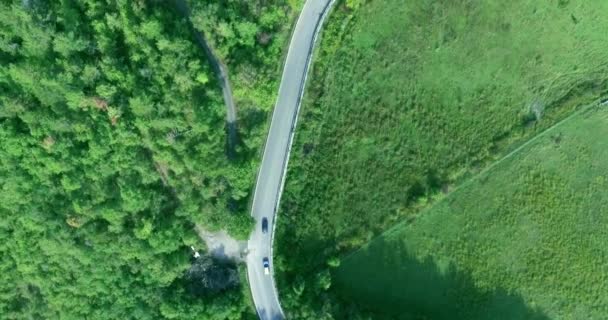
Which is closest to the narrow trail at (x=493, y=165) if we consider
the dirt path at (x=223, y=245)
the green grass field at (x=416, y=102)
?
the green grass field at (x=416, y=102)

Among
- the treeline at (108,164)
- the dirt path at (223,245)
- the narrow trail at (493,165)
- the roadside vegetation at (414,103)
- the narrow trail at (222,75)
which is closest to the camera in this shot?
the treeline at (108,164)

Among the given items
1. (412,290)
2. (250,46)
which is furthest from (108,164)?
(412,290)

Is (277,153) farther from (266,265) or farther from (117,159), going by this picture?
(117,159)

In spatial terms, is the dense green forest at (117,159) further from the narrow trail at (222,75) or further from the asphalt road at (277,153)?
the asphalt road at (277,153)

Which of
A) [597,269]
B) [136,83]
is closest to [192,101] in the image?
[136,83]

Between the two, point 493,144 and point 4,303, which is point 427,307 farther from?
point 4,303

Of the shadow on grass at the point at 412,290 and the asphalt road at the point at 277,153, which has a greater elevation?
the asphalt road at the point at 277,153
